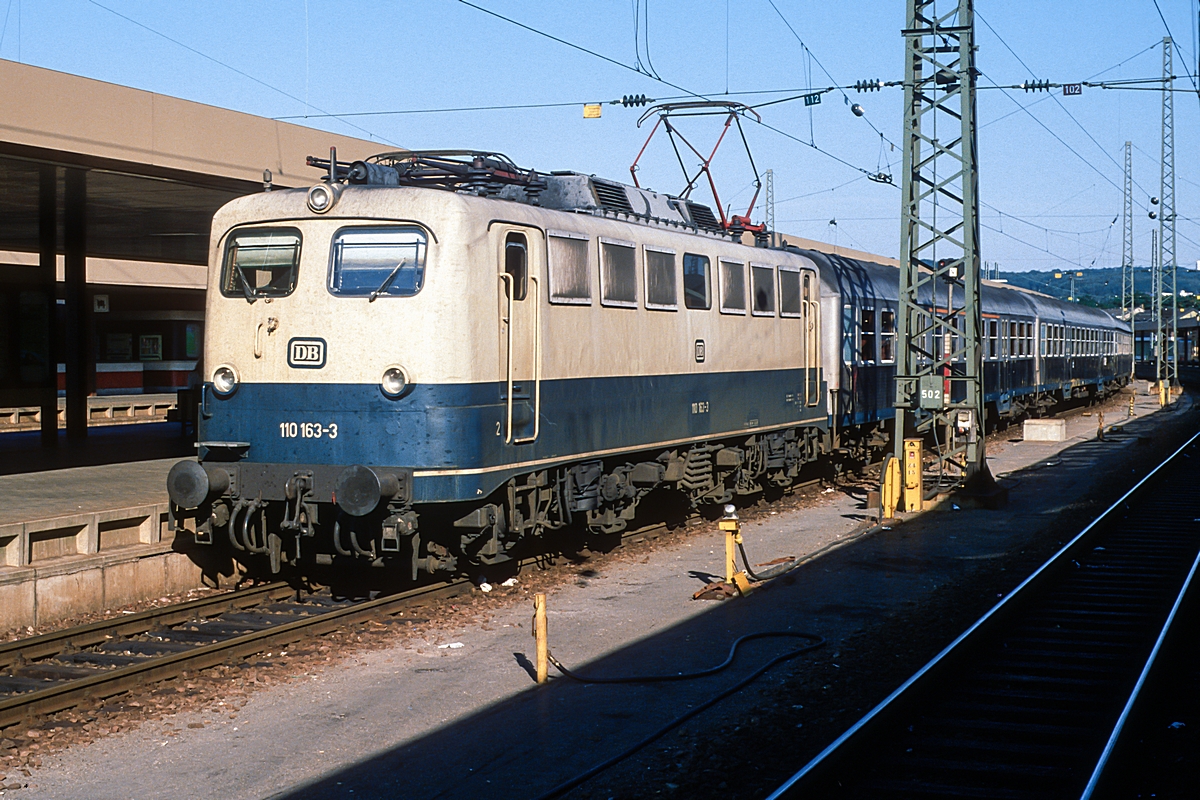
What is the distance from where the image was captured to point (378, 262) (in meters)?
10.8

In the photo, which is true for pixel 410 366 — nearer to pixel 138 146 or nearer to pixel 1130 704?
pixel 138 146

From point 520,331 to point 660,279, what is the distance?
3.08 metres

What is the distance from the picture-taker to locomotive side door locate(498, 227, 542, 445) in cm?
1118

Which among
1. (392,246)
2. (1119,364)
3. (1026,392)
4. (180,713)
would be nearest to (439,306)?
(392,246)

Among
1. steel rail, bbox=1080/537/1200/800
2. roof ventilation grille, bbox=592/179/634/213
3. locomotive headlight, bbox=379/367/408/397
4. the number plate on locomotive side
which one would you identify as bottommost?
steel rail, bbox=1080/537/1200/800

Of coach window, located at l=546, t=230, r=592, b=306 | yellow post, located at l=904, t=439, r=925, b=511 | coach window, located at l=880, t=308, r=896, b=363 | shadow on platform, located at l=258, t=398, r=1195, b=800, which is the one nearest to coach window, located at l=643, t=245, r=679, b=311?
coach window, located at l=546, t=230, r=592, b=306

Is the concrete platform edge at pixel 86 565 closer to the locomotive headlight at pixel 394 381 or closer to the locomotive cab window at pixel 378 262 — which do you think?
the locomotive headlight at pixel 394 381

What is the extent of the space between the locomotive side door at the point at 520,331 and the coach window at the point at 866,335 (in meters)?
11.6

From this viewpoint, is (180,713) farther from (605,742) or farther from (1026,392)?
(1026,392)

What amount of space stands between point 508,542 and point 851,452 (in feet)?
40.4

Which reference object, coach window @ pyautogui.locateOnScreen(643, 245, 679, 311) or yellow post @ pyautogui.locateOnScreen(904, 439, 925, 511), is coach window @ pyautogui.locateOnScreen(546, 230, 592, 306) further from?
yellow post @ pyautogui.locateOnScreen(904, 439, 925, 511)

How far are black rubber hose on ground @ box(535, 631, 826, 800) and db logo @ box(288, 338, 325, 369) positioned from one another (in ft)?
11.2

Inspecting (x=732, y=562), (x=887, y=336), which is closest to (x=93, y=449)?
(x=732, y=562)

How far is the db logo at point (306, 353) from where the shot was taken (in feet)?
35.3
